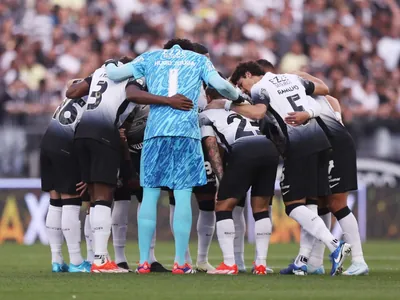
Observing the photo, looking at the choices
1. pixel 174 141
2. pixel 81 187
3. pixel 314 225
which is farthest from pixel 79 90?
pixel 314 225

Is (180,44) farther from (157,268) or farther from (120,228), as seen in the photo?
(157,268)

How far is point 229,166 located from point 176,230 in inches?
34.4

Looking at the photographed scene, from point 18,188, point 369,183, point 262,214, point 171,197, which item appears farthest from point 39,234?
point 262,214

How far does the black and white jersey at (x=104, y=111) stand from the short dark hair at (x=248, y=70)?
1.20 meters

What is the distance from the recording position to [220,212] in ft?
38.3

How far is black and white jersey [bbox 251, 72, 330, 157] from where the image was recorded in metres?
11.8

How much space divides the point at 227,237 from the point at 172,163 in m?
0.94

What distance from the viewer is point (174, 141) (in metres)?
11.5

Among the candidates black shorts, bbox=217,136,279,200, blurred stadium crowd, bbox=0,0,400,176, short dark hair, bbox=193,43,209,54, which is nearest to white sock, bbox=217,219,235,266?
black shorts, bbox=217,136,279,200

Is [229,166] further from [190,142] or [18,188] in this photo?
[18,188]

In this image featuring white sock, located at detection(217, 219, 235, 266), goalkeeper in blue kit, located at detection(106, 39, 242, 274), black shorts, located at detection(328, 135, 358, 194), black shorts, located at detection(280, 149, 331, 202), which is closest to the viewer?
goalkeeper in blue kit, located at detection(106, 39, 242, 274)

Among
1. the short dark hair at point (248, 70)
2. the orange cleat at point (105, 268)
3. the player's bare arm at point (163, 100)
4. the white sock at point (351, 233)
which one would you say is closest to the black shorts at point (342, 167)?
the white sock at point (351, 233)

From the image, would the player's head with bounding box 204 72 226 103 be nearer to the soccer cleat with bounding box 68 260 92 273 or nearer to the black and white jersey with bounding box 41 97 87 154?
the black and white jersey with bounding box 41 97 87 154

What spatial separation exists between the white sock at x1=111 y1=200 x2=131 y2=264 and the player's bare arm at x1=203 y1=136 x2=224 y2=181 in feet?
4.50
